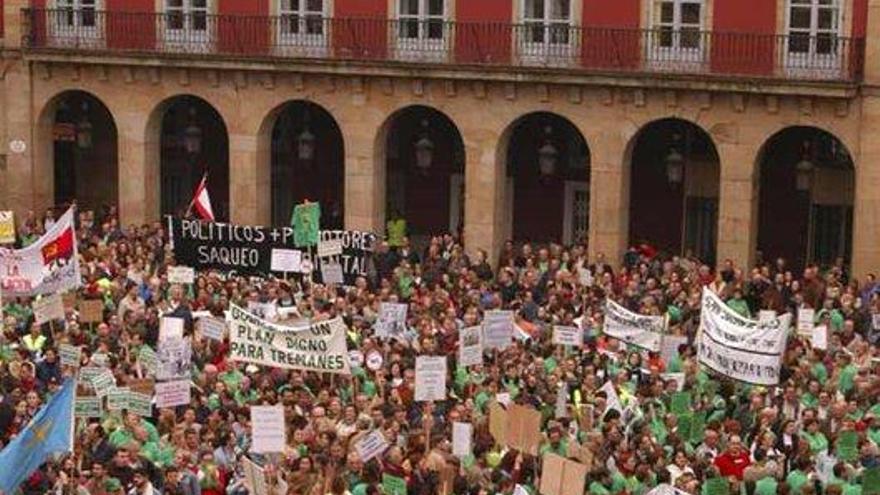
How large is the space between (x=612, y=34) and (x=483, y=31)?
2514 millimetres

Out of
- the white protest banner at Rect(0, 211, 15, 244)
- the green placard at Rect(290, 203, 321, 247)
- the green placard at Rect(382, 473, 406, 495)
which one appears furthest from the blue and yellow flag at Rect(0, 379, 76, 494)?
the white protest banner at Rect(0, 211, 15, 244)

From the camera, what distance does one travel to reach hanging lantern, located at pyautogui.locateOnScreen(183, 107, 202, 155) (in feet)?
138

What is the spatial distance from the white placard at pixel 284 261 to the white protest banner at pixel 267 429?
9.89 metres

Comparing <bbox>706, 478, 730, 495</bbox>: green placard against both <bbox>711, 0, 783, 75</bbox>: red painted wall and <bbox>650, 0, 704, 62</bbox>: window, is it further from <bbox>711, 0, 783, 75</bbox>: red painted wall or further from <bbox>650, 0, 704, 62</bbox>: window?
<bbox>650, 0, 704, 62</bbox>: window

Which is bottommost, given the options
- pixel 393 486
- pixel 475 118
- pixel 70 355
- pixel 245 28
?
pixel 393 486

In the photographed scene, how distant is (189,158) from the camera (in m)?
43.7

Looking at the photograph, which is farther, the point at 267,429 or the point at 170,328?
the point at 170,328

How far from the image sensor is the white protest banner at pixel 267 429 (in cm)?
2097

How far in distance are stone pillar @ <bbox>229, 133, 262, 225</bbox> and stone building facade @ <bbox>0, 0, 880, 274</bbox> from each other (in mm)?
40

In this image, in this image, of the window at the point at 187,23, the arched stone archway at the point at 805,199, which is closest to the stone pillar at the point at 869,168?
the arched stone archway at the point at 805,199

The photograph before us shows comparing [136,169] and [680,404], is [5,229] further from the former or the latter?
[680,404]

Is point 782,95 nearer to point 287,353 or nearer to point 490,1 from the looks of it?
point 490,1

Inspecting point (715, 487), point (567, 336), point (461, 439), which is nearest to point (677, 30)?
point (567, 336)

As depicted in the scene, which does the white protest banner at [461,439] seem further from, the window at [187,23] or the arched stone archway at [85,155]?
the arched stone archway at [85,155]
